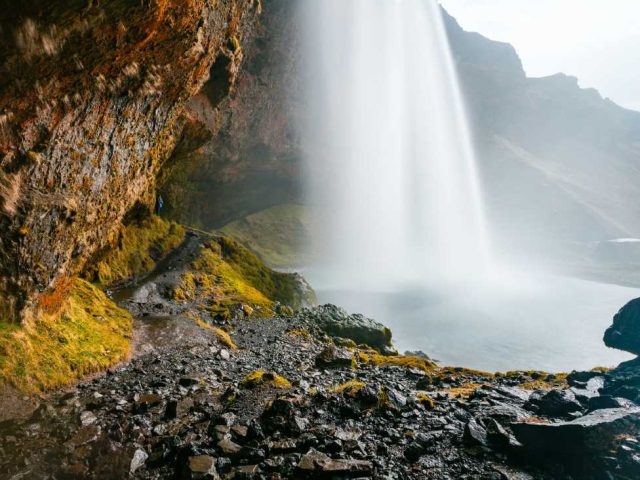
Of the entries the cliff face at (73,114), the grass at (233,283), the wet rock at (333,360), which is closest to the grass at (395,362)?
the wet rock at (333,360)

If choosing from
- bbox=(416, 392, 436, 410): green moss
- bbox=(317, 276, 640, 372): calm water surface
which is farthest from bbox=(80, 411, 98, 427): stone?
bbox=(317, 276, 640, 372): calm water surface

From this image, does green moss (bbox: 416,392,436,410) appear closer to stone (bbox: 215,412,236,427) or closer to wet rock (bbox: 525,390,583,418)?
wet rock (bbox: 525,390,583,418)

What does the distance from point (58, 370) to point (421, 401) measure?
9.31 m

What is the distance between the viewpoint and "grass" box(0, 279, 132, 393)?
854cm

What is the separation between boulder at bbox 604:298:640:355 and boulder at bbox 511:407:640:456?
744cm

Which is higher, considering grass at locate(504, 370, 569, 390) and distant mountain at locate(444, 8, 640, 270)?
distant mountain at locate(444, 8, 640, 270)

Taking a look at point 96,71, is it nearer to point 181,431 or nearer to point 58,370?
point 58,370

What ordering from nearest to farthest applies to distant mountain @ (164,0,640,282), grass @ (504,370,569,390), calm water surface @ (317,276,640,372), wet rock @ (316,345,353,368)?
grass @ (504,370,569,390), wet rock @ (316,345,353,368), calm water surface @ (317,276,640,372), distant mountain @ (164,0,640,282)

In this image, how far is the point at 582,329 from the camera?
42.9m

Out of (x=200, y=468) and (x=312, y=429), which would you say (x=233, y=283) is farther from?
(x=200, y=468)

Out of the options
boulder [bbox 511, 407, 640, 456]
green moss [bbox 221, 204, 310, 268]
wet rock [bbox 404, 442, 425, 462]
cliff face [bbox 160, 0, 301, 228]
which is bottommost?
wet rock [bbox 404, 442, 425, 462]

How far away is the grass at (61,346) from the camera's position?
8539 millimetres

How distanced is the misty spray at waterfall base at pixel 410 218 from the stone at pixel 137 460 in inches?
1111

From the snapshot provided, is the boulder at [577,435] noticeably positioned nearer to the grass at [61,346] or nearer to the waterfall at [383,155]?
the grass at [61,346]
